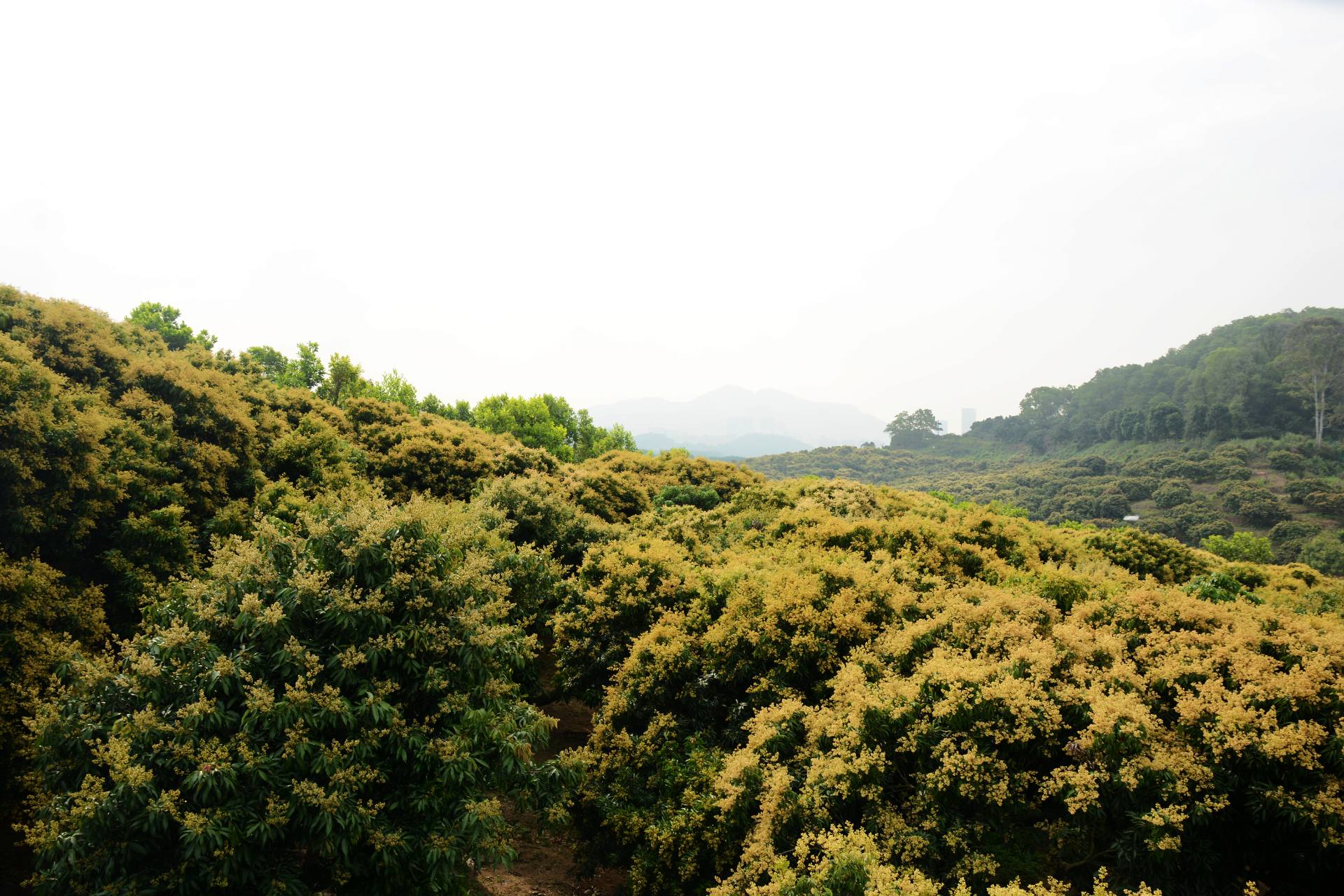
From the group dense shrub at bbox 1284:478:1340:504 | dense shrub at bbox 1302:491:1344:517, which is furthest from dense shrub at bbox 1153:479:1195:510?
dense shrub at bbox 1302:491:1344:517

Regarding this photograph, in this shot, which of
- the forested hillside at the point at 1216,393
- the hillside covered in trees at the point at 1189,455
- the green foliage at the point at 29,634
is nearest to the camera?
the green foliage at the point at 29,634

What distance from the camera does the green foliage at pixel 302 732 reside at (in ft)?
18.1

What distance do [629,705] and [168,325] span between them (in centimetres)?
3082

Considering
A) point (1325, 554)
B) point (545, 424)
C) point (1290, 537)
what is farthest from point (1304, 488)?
point (545, 424)

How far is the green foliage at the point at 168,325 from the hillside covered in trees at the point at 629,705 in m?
13.9

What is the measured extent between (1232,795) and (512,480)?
47.5 ft

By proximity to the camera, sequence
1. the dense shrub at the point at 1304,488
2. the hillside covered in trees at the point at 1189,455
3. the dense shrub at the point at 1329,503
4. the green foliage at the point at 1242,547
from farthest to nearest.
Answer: the dense shrub at the point at 1304,488, the hillside covered in trees at the point at 1189,455, the dense shrub at the point at 1329,503, the green foliage at the point at 1242,547

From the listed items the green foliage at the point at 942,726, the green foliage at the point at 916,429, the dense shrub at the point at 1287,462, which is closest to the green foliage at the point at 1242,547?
the green foliage at the point at 942,726

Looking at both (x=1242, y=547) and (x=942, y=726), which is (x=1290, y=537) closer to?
(x=1242, y=547)

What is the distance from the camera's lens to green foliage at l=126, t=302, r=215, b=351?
80.8 feet

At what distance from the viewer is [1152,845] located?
4.57m

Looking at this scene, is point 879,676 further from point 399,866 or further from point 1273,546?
point 1273,546

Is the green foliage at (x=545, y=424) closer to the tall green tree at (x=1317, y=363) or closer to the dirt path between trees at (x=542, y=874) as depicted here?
the dirt path between trees at (x=542, y=874)

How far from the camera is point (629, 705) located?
916 centimetres
